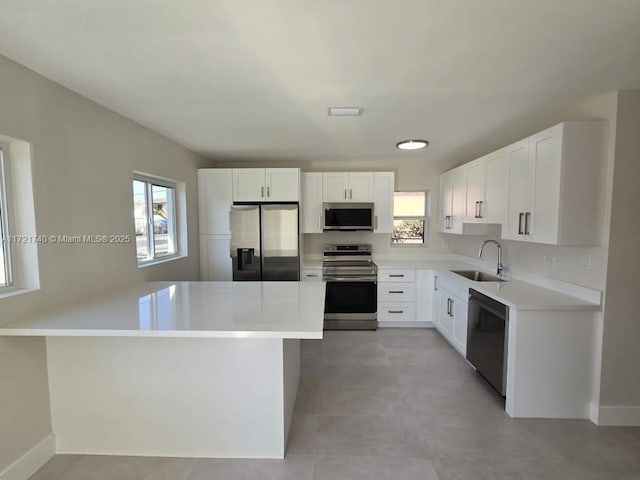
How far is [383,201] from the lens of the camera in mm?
4203

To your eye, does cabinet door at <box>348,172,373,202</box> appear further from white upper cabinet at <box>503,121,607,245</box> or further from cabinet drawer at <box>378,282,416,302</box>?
white upper cabinet at <box>503,121,607,245</box>

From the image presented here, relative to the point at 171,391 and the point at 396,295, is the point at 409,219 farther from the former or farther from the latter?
the point at 171,391

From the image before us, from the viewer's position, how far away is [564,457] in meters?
1.86

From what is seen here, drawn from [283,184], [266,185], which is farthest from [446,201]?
[266,185]

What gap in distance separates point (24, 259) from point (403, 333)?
142 inches

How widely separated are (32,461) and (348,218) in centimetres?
349

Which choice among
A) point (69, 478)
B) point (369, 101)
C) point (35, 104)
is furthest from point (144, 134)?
point (69, 478)

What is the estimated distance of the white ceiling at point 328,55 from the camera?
1238 mm

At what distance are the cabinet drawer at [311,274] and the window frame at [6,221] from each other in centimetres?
281

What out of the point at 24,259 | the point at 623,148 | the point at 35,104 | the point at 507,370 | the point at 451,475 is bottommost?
the point at 451,475

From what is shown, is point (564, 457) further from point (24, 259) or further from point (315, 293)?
point (24, 259)

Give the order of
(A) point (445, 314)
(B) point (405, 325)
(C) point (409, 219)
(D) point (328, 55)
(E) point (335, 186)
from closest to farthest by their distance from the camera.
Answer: (D) point (328, 55), (A) point (445, 314), (B) point (405, 325), (E) point (335, 186), (C) point (409, 219)

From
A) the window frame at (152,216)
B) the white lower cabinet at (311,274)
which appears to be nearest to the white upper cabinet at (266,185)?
the window frame at (152,216)

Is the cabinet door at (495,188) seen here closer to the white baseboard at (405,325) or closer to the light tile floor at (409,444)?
the light tile floor at (409,444)
